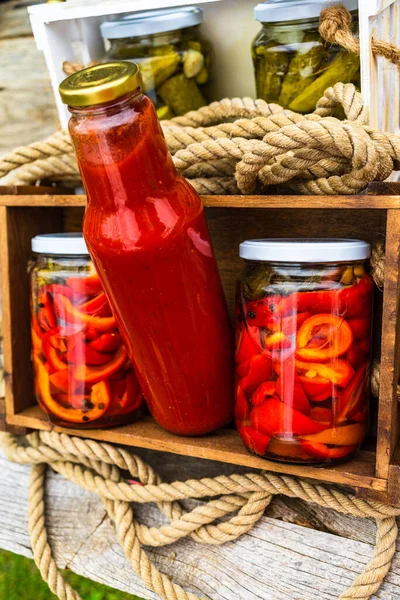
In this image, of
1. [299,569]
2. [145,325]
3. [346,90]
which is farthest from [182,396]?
[346,90]

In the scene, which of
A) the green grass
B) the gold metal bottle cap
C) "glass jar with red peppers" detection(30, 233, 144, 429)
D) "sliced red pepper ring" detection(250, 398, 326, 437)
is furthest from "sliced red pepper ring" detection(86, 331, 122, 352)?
the green grass

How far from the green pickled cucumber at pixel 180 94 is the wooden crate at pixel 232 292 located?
0.14 m

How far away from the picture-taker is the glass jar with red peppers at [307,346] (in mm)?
677

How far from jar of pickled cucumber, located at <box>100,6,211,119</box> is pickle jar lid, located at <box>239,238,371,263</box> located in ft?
0.93

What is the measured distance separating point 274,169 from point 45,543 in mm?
577

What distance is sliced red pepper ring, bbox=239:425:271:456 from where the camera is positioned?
2.38ft

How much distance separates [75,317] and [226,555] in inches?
13.9

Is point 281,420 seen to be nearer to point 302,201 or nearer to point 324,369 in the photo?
point 324,369

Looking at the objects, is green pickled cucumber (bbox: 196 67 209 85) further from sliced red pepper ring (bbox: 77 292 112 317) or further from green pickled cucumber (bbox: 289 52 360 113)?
sliced red pepper ring (bbox: 77 292 112 317)

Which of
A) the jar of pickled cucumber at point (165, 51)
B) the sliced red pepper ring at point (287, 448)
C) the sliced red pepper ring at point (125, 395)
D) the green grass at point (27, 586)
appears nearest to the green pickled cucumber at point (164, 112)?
the jar of pickled cucumber at point (165, 51)

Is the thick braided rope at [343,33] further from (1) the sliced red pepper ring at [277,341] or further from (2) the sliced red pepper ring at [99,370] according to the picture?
(2) the sliced red pepper ring at [99,370]

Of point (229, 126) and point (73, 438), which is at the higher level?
point (229, 126)

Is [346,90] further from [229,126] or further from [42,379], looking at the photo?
[42,379]

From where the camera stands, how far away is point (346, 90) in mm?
709
